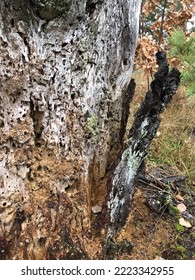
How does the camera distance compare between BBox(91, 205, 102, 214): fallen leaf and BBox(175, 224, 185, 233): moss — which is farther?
BBox(175, 224, 185, 233): moss

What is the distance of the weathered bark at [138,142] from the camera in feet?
4.91

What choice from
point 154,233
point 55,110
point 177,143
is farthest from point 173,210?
point 177,143

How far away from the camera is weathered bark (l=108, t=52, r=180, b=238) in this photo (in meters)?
1.50

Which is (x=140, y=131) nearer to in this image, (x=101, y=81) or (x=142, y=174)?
(x=101, y=81)

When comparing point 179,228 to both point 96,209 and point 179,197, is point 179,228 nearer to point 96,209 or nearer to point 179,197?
point 179,197

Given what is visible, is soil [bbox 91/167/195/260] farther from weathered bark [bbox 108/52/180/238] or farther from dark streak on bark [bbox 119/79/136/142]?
dark streak on bark [bbox 119/79/136/142]

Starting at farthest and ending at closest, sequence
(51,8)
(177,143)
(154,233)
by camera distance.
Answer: (177,143) < (154,233) < (51,8)

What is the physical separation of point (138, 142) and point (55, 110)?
455 mm

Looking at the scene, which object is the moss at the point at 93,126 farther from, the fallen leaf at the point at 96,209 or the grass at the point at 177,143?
the grass at the point at 177,143

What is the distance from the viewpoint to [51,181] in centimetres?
150

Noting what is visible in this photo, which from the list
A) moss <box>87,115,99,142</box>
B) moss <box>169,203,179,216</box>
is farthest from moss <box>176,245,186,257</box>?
moss <box>87,115,99,142</box>

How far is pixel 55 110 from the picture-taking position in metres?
1.45

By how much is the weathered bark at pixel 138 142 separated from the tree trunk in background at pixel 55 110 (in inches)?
5.5

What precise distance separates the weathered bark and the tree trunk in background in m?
0.14
